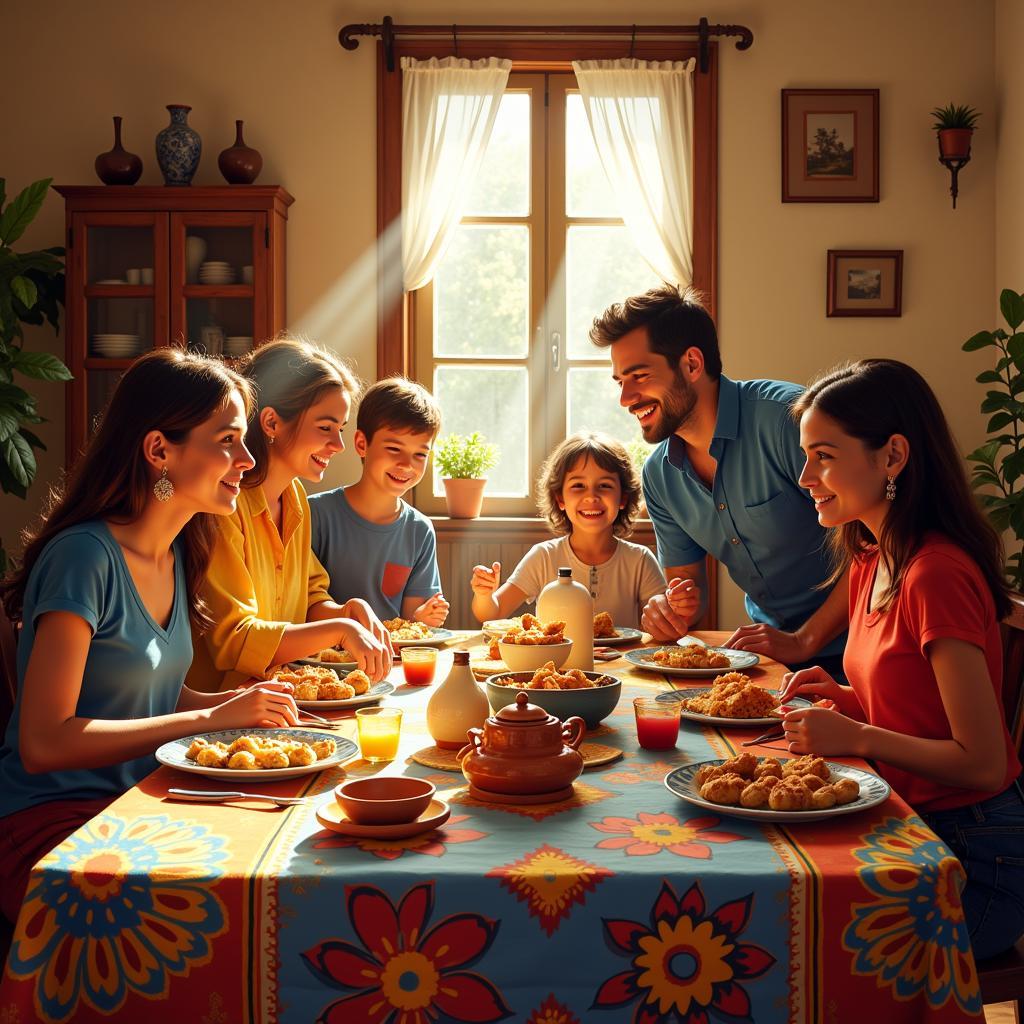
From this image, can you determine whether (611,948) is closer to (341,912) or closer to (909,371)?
(341,912)

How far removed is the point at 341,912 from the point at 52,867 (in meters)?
0.29

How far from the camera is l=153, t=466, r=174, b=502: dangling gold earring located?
5.89 ft

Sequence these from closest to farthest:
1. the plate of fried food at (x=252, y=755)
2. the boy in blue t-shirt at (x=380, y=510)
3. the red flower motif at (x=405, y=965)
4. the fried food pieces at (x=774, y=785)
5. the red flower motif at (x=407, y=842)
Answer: the red flower motif at (x=405, y=965), the red flower motif at (x=407, y=842), the fried food pieces at (x=774, y=785), the plate of fried food at (x=252, y=755), the boy in blue t-shirt at (x=380, y=510)

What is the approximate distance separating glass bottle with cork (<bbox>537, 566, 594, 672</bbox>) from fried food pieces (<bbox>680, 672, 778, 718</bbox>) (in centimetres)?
34

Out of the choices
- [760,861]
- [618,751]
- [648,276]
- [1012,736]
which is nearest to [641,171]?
[648,276]

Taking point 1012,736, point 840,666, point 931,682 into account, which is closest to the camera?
point 931,682

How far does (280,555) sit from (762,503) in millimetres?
1135

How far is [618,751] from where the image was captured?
1.56 meters

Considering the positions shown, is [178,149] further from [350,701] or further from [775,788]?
[775,788]

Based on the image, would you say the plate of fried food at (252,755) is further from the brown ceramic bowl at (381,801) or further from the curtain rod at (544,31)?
the curtain rod at (544,31)

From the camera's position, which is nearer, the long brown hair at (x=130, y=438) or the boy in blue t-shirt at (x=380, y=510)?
the long brown hair at (x=130, y=438)

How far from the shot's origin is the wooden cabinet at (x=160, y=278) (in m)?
4.39

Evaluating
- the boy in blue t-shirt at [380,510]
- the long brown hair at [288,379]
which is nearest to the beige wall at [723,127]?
the boy in blue t-shirt at [380,510]

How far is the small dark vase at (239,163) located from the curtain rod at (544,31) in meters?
0.61
